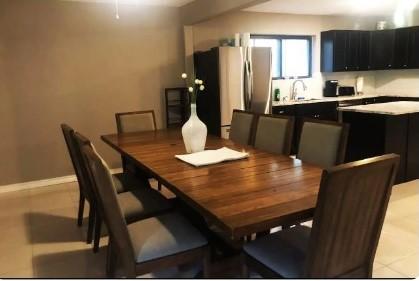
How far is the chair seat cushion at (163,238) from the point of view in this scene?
1838mm

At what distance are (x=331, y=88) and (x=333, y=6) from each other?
4.93 feet

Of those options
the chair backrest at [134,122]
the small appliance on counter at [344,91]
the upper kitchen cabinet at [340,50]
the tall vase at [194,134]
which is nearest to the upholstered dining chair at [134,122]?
the chair backrest at [134,122]

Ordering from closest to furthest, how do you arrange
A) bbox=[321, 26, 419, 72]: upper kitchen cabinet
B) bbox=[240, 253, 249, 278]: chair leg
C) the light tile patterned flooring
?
1. bbox=[240, 253, 249, 278]: chair leg
2. the light tile patterned flooring
3. bbox=[321, 26, 419, 72]: upper kitchen cabinet

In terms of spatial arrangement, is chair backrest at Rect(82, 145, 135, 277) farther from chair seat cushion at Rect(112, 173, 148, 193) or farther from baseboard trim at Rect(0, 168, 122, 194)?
baseboard trim at Rect(0, 168, 122, 194)

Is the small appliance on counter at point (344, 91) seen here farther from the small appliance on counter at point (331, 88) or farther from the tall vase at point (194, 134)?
the tall vase at point (194, 134)

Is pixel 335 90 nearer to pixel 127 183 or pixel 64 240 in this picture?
pixel 127 183

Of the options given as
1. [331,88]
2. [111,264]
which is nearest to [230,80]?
[331,88]

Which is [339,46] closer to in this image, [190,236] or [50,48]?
[50,48]

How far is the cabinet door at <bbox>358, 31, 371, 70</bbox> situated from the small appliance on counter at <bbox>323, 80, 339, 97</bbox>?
2.13 ft

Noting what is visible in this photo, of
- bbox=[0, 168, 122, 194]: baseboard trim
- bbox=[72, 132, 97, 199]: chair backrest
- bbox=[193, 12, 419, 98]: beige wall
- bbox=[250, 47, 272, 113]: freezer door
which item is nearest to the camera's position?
bbox=[72, 132, 97, 199]: chair backrest

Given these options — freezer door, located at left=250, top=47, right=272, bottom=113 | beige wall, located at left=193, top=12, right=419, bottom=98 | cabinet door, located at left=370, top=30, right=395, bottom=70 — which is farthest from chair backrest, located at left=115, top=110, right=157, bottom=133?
cabinet door, located at left=370, top=30, right=395, bottom=70

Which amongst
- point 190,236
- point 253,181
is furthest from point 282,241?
point 190,236

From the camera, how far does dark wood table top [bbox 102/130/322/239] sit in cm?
149

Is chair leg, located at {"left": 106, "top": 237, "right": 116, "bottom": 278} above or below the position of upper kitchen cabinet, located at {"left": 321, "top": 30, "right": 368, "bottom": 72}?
below
